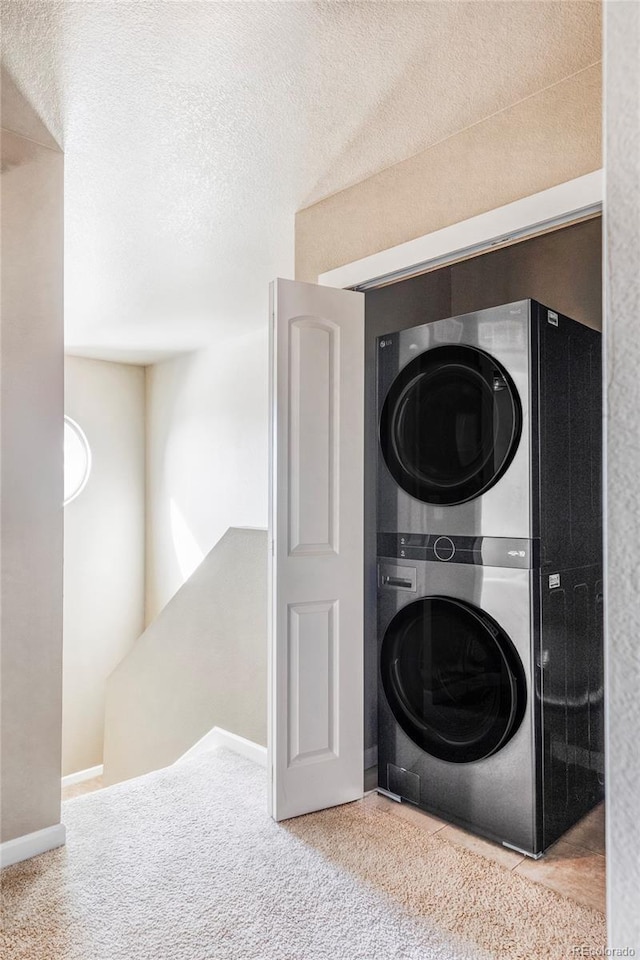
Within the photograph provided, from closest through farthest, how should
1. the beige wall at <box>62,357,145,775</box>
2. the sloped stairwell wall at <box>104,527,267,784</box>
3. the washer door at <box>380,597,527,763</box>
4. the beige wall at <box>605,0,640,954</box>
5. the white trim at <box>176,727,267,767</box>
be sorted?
the beige wall at <box>605,0,640,954</box> < the washer door at <box>380,597,527,763</box> < the white trim at <box>176,727,267,767</box> < the sloped stairwell wall at <box>104,527,267,784</box> < the beige wall at <box>62,357,145,775</box>

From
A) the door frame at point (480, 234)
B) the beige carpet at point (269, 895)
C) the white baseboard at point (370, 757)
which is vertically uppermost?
the door frame at point (480, 234)

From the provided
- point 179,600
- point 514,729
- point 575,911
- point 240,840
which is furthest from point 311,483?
point 179,600

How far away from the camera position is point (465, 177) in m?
2.35

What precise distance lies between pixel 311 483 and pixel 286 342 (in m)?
0.56

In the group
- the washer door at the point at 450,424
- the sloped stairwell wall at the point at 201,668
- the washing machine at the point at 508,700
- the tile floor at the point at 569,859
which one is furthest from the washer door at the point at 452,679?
the sloped stairwell wall at the point at 201,668

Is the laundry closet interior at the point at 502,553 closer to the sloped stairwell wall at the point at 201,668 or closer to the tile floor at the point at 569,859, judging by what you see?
the tile floor at the point at 569,859

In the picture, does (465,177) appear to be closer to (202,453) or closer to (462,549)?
(462,549)

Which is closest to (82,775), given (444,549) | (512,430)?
(444,549)

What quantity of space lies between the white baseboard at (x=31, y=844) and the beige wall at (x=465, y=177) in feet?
7.93

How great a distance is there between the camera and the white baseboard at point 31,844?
2141 millimetres

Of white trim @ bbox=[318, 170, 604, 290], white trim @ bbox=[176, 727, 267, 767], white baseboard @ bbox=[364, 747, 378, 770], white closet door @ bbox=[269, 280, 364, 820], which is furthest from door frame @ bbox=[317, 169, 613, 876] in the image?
white trim @ bbox=[176, 727, 267, 767]

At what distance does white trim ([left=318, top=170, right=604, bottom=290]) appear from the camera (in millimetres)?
2013

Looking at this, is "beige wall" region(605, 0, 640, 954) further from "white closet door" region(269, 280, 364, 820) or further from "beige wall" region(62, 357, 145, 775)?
"beige wall" region(62, 357, 145, 775)

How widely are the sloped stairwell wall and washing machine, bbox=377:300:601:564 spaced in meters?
1.74
